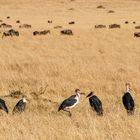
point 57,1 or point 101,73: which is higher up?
point 101,73

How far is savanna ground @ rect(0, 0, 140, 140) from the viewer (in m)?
9.79

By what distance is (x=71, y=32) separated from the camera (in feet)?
102

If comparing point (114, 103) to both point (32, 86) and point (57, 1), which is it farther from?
point (57, 1)

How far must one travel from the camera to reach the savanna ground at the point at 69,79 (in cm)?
979

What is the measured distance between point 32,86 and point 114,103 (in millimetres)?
3662

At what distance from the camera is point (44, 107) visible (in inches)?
528

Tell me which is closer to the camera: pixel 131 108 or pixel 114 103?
pixel 131 108

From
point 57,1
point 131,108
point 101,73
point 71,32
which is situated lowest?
point 57,1

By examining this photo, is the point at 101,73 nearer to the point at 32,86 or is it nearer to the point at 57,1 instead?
the point at 32,86

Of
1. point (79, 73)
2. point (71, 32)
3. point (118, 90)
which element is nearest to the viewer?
point (118, 90)

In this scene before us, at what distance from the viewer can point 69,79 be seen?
17688 millimetres

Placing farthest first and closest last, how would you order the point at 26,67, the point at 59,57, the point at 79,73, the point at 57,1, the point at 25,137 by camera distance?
the point at 57,1, the point at 59,57, the point at 26,67, the point at 79,73, the point at 25,137

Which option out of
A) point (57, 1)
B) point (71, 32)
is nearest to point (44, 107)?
point (71, 32)

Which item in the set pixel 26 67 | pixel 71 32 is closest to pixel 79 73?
pixel 26 67
